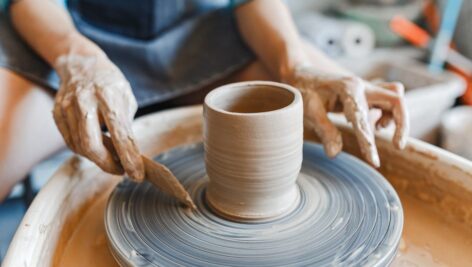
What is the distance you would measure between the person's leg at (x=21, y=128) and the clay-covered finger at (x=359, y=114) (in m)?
0.73

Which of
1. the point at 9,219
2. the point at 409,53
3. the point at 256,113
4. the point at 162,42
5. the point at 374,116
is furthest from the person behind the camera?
the point at 409,53

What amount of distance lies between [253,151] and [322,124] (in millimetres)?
270

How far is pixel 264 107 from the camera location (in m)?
0.91

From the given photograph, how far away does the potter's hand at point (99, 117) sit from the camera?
875mm

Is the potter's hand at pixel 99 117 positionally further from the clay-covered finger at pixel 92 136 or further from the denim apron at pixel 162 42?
the denim apron at pixel 162 42

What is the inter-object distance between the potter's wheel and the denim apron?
495mm

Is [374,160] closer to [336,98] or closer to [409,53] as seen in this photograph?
[336,98]

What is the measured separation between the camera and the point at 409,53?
2.43 m

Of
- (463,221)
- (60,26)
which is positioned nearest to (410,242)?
(463,221)

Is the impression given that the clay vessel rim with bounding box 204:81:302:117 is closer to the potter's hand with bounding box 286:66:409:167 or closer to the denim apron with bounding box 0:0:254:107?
the potter's hand with bounding box 286:66:409:167

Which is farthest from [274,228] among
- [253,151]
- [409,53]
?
[409,53]

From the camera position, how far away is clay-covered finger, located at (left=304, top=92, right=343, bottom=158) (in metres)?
0.98

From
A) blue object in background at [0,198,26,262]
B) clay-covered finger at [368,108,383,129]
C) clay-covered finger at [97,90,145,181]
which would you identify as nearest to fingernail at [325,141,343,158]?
clay-covered finger at [368,108,383,129]

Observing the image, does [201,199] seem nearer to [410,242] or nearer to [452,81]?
[410,242]
